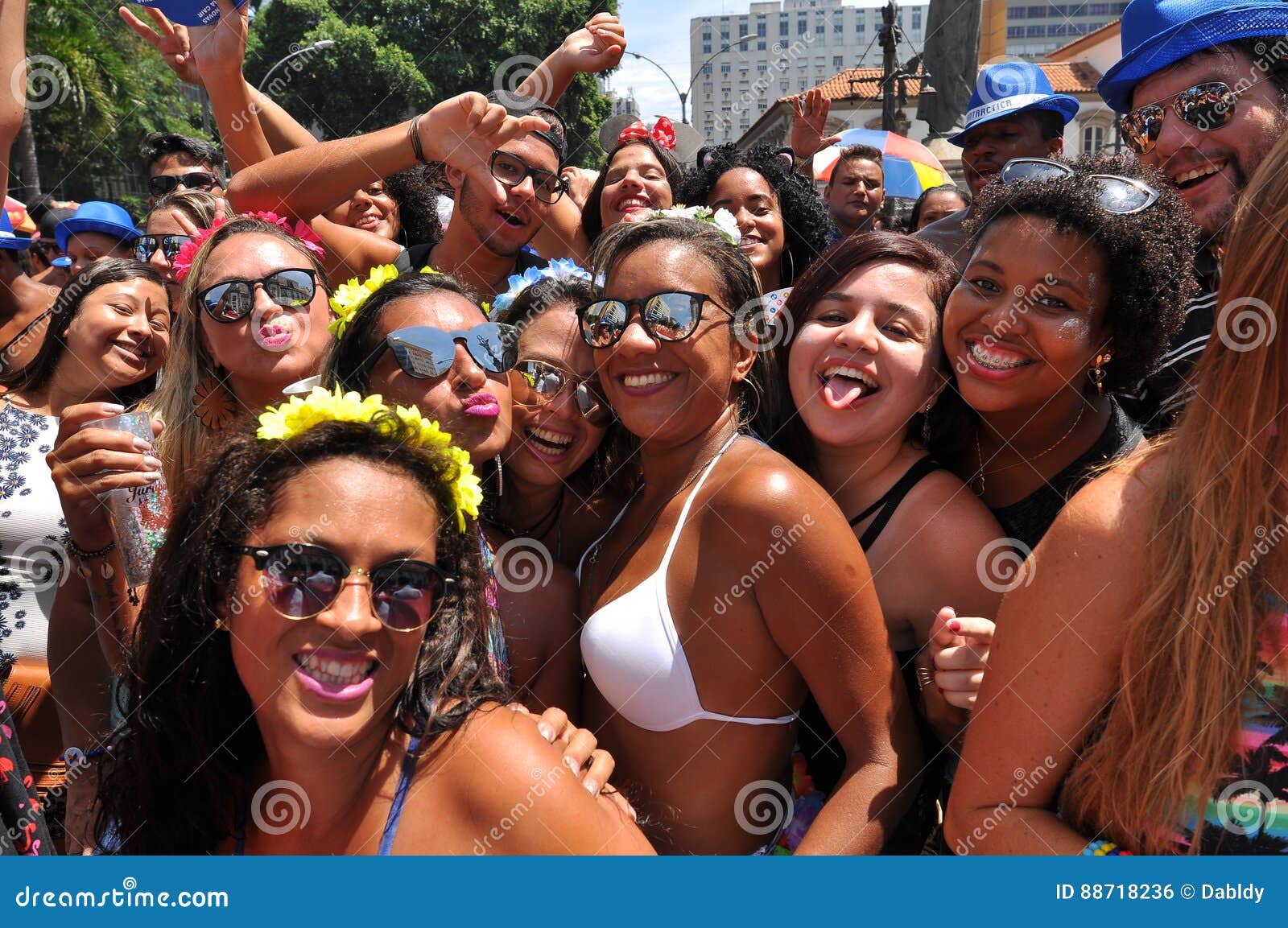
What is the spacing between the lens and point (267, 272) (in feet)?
10.1

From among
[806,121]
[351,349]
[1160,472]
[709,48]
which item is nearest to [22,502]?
[351,349]

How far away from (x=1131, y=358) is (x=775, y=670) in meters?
1.17

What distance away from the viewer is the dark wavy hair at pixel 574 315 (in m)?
3.05

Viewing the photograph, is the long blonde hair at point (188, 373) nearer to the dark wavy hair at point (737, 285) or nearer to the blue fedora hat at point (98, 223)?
the dark wavy hair at point (737, 285)

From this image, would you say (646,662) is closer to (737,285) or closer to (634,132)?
(737,285)

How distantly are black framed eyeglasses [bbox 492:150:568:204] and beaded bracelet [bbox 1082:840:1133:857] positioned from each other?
3147mm

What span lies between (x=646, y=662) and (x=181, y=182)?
184 inches

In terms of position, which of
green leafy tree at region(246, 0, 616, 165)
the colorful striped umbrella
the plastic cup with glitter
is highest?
the plastic cup with glitter

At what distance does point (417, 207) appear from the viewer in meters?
5.19

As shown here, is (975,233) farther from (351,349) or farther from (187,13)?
(187,13)

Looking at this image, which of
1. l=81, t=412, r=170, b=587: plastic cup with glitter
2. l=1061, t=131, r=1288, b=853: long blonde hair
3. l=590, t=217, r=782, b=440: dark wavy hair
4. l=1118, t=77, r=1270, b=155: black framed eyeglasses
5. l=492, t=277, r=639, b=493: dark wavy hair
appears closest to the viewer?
l=1061, t=131, r=1288, b=853: long blonde hair

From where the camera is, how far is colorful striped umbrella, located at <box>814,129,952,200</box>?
29.5 ft

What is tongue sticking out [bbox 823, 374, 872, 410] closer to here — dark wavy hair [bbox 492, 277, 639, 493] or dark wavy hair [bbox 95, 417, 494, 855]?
dark wavy hair [bbox 492, 277, 639, 493]


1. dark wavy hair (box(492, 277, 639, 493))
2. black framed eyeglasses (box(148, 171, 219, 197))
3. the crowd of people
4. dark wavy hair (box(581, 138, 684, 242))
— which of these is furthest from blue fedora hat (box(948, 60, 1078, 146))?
black framed eyeglasses (box(148, 171, 219, 197))
